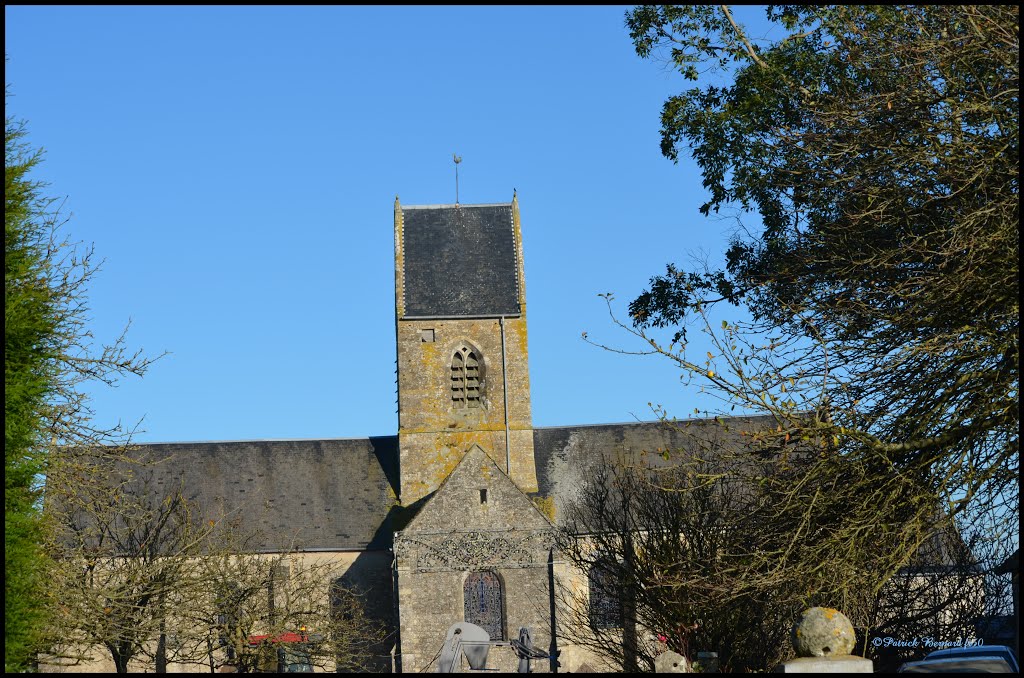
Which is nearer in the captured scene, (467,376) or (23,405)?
(23,405)

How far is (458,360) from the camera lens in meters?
38.7

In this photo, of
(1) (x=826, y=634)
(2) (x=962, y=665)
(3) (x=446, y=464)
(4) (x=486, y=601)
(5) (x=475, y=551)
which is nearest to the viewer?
(1) (x=826, y=634)

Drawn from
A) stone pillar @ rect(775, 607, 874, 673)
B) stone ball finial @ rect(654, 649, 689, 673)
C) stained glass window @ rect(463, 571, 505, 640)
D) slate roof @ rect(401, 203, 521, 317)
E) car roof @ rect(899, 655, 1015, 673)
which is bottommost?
car roof @ rect(899, 655, 1015, 673)

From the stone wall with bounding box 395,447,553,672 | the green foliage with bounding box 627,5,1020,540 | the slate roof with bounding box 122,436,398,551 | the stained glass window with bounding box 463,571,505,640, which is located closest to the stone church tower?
the slate roof with bounding box 122,436,398,551

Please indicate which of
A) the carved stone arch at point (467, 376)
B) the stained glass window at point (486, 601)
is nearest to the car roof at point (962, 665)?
the stained glass window at point (486, 601)

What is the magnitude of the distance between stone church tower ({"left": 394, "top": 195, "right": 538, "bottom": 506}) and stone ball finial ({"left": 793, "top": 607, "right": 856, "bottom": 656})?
1047 inches

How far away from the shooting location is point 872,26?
1527 centimetres

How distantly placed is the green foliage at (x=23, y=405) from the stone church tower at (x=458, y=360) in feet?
75.2

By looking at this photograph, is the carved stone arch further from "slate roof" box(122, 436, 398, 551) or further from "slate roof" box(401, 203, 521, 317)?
"slate roof" box(122, 436, 398, 551)

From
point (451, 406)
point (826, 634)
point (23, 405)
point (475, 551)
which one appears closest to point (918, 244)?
point (826, 634)

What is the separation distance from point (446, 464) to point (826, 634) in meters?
27.3

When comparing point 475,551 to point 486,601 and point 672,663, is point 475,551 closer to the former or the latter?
point 486,601

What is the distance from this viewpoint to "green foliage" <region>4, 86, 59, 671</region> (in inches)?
547

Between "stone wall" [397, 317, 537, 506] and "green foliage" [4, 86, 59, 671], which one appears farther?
"stone wall" [397, 317, 537, 506]
